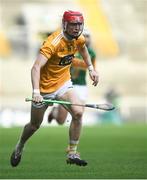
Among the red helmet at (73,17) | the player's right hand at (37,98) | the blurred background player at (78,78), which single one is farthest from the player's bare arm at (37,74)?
the blurred background player at (78,78)

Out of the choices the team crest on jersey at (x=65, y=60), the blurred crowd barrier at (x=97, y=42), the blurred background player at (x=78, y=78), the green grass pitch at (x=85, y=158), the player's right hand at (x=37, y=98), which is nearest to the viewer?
the green grass pitch at (x=85, y=158)

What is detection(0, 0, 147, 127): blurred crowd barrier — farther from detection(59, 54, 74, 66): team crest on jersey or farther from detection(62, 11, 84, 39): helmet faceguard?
detection(62, 11, 84, 39): helmet faceguard

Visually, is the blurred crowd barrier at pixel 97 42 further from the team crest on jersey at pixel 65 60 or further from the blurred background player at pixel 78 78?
the team crest on jersey at pixel 65 60

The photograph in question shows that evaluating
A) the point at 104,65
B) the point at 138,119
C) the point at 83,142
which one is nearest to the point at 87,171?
the point at 83,142

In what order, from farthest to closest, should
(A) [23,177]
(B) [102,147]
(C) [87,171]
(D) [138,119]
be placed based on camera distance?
(D) [138,119] → (B) [102,147] → (C) [87,171] → (A) [23,177]

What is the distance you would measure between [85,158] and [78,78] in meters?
3.78

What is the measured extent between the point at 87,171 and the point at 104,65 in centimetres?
2646

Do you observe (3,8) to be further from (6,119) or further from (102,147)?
(102,147)

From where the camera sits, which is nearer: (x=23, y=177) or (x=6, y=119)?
(x=23, y=177)

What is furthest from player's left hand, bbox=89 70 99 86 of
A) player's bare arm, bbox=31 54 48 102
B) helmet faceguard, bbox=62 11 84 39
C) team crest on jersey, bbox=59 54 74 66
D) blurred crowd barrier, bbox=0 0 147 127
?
blurred crowd barrier, bbox=0 0 147 127

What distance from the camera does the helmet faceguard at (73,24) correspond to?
32.8ft

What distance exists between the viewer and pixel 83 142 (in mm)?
16312

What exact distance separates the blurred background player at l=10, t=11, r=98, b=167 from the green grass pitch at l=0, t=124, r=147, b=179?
0.36m

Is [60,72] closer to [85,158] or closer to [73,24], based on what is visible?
[73,24]
